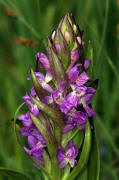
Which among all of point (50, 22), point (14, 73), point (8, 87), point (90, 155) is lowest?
point (90, 155)

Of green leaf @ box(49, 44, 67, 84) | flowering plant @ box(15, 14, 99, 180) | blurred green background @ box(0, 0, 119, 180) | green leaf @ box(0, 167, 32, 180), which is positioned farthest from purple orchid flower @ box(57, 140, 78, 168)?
blurred green background @ box(0, 0, 119, 180)

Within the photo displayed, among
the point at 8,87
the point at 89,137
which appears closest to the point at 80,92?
the point at 89,137

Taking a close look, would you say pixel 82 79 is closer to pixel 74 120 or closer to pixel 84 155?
pixel 74 120

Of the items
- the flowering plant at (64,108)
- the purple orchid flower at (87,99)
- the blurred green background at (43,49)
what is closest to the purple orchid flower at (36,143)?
the flowering plant at (64,108)

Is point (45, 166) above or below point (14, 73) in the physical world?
below

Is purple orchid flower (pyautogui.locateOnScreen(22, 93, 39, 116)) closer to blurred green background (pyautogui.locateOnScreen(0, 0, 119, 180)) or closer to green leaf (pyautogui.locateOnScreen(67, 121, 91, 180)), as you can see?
green leaf (pyautogui.locateOnScreen(67, 121, 91, 180))

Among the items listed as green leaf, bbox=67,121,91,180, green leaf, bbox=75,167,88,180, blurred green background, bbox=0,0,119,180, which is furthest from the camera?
blurred green background, bbox=0,0,119,180

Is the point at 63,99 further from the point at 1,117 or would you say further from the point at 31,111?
the point at 1,117
